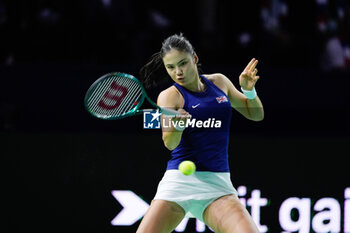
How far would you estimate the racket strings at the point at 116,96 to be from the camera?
3781mm

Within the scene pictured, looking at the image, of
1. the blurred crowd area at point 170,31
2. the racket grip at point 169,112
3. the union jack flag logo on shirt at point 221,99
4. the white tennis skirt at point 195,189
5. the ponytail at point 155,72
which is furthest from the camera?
the blurred crowd area at point 170,31

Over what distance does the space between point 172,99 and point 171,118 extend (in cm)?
25

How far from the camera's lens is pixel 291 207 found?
4.95 meters

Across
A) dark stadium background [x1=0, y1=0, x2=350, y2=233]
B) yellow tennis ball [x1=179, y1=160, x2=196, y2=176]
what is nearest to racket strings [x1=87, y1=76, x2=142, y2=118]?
yellow tennis ball [x1=179, y1=160, x2=196, y2=176]

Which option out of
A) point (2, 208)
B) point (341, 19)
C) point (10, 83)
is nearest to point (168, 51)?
point (2, 208)

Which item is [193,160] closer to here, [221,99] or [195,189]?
[195,189]

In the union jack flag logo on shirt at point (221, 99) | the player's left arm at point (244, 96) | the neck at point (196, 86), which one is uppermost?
the player's left arm at point (244, 96)

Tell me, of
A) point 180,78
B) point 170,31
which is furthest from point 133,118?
point 180,78

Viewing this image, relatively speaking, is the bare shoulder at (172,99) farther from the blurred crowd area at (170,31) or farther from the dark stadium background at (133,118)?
the blurred crowd area at (170,31)

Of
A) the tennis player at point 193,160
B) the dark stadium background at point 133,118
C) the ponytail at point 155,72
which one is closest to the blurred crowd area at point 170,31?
the dark stadium background at point 133,118

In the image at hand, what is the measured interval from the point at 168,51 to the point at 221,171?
2.57 ft

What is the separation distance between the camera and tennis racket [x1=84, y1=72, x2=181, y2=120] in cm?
372

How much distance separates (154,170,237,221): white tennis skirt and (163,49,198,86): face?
56 cm

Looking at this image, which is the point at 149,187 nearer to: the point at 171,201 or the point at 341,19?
the point at 171,201
